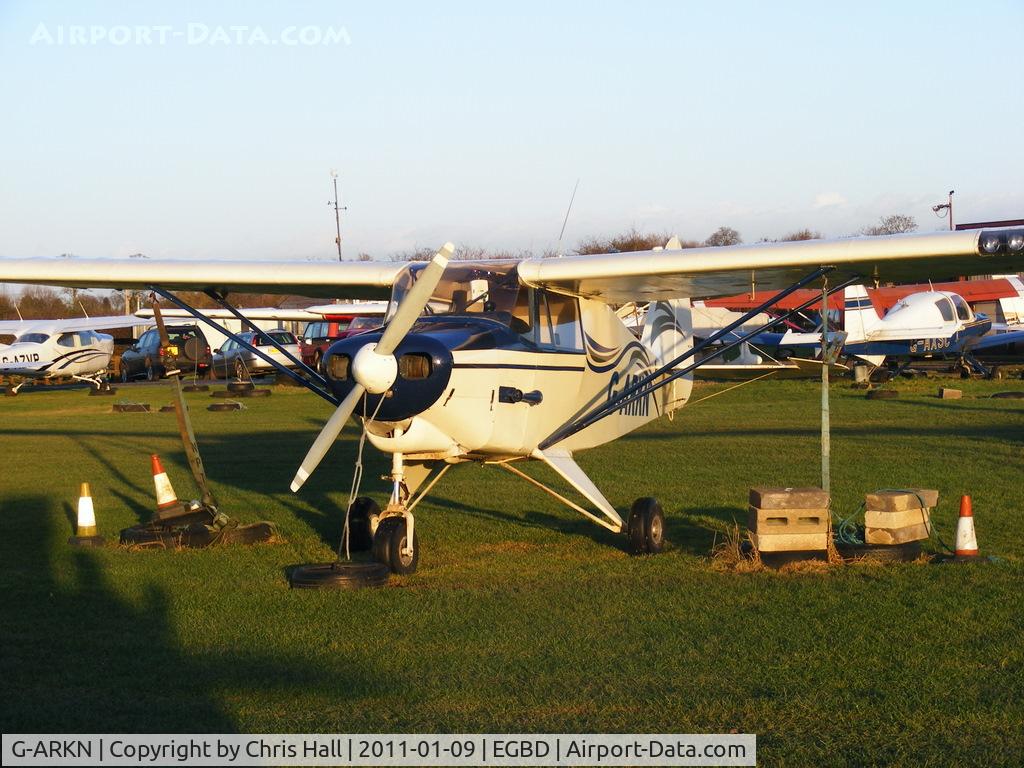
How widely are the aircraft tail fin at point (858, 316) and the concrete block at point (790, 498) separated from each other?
26.1 metres

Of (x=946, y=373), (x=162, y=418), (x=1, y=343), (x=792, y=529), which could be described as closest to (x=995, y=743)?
(x=792, y=529)

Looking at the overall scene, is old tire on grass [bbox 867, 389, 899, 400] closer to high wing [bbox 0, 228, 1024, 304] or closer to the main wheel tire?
high wing [bbox 0, 228, 1024, 304]

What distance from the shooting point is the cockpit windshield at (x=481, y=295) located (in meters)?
9.27

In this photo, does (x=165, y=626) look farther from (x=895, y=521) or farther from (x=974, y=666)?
(x=895, y=521)

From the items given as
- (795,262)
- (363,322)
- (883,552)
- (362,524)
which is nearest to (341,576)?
(362,524)

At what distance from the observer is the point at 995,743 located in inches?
188

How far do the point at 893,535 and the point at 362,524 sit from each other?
170 inches

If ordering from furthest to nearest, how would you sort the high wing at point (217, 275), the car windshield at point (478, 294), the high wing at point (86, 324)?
the high wing at point (86, 324), the high wing at point (217, 275), the car windshield at point (478, 294)

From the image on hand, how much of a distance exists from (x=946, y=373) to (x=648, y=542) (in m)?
27.8

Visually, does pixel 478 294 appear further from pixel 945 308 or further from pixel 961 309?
pixel 961 309

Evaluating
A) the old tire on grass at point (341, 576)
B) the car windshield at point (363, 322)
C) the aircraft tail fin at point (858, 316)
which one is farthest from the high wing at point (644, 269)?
the car windshield at point (363, 322)

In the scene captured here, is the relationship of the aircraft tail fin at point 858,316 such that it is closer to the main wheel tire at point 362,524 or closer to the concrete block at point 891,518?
the concrete block at point 891,518

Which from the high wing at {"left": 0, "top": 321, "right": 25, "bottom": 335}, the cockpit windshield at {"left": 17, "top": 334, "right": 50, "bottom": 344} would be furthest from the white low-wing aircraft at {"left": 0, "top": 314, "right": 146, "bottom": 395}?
the high wing at {"left": 0, "top": 321, "right": 25, "bottom": 335}

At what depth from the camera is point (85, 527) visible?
10320 mm
